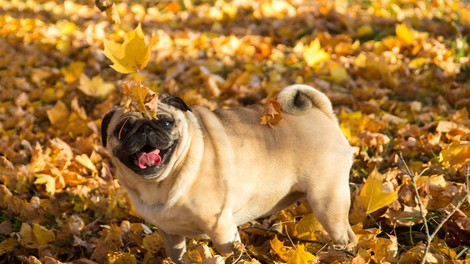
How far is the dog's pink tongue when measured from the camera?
253cm

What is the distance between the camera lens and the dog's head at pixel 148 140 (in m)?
2.53

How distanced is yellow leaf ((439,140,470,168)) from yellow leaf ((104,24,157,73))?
6.49 ft

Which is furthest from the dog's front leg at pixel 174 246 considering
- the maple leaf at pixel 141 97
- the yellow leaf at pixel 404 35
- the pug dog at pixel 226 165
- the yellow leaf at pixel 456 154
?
the yellow leaf at pixel 404 35

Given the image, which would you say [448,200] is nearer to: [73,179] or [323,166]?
[323,166]

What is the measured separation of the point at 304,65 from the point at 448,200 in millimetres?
2980

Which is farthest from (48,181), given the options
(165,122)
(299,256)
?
(299,256)

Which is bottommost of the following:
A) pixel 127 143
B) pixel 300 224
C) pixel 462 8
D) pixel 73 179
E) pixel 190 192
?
pixel 462 8

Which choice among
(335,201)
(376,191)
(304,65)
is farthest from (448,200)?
(304,65)

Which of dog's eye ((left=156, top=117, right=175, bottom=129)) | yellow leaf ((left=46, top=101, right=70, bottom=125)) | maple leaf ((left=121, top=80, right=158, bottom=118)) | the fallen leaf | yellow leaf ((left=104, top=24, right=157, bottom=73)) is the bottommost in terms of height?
yellow leaf ((left=46, top=101, right=70, bottom=125))

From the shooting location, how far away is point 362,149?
4.07 metres

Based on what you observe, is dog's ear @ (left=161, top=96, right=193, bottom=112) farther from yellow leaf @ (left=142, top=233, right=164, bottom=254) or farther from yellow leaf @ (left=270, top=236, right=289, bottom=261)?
yellow leaf @ (left=142, top=233, right=164, bottom=254)

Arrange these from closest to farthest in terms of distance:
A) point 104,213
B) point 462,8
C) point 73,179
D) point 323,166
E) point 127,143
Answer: point 127,143 → point 323,166 → point 104,213 → point 73,179 → point 462,8

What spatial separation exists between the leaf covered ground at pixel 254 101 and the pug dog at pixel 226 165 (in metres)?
0.15

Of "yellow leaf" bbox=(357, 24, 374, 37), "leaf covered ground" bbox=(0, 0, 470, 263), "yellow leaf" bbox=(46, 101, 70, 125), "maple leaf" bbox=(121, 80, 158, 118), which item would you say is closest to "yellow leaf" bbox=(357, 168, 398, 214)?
"leaf covered ground" bbox=(0, 0, 470, 263)
